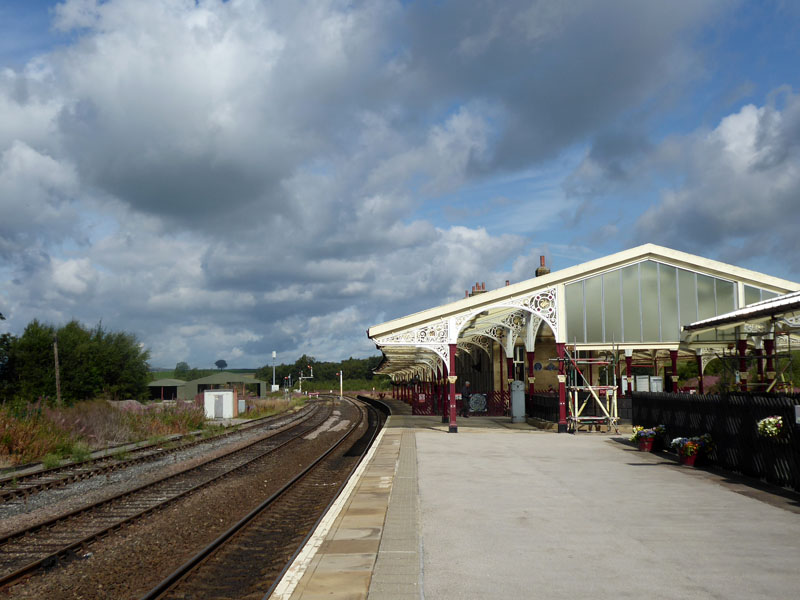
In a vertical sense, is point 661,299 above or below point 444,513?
above

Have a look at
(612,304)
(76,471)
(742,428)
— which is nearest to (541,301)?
(612,304)

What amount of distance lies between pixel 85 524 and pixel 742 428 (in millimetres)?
12121

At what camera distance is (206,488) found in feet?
47.2

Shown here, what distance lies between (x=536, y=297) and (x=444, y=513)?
17.1 m

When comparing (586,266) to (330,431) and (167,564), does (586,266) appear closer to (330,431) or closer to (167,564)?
(330,431)

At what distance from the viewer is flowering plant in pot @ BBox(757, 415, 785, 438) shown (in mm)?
11500

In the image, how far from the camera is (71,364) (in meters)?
40.2

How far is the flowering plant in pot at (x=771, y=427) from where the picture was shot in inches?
453

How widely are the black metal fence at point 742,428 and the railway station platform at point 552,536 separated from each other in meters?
0.48

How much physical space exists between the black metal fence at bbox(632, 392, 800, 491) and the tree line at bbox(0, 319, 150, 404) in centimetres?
2824

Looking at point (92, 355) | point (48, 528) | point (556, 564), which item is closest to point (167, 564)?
point (48, 528)

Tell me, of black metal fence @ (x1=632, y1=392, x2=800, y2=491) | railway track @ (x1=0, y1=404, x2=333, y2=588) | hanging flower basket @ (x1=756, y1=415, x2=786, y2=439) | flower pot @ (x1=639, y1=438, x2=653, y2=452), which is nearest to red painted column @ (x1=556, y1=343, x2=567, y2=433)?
black metal fence @ (x1=632, y1=392, x2=800, y2=491)

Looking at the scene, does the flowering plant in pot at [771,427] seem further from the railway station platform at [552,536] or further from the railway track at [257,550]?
the railway track at [257,550]

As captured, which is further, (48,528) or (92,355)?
(92,355)
